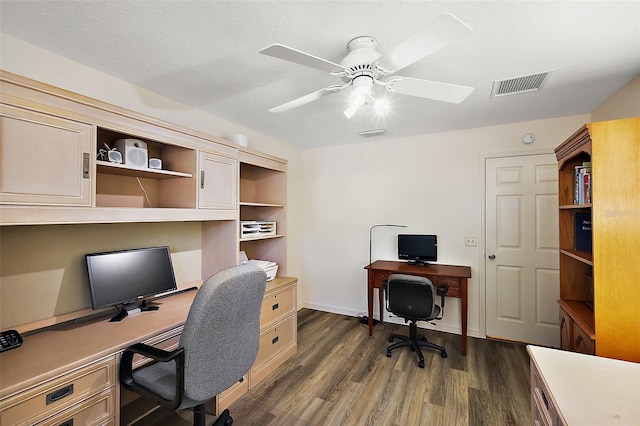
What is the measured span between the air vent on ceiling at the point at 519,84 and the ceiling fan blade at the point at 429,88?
81 centimetres

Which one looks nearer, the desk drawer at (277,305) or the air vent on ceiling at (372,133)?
the desk drawer at (277,305)

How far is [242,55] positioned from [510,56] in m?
1.72

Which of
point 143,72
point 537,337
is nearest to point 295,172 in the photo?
point 143,72

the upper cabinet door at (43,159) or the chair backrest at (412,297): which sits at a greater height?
the upper cabinet door at (43,159)

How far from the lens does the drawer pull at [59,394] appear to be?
3.95 feet

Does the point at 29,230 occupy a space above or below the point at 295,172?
below

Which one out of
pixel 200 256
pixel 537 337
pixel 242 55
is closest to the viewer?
pixel 242 55

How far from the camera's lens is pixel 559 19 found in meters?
1.42

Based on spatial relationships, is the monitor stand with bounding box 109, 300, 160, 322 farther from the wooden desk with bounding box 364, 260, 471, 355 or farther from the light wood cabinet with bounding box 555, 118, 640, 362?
the light wood cabinet with bounding box 555, 118, 640, 362

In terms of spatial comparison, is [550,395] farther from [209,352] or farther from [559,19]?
[559,19]

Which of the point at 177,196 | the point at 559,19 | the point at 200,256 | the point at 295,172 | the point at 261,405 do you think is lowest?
the point at 261,405

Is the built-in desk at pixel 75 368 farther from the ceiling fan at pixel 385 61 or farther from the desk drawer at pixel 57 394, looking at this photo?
the ceiling fan at pixel 385 61

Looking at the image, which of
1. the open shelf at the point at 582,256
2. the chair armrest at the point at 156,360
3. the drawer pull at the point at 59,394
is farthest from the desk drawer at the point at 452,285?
the drawer pull at the point at 59,394

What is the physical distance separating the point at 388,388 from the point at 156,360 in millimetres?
1865
